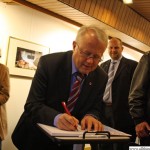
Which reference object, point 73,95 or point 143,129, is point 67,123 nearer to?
point 73,95

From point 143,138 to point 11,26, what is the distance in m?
2.82

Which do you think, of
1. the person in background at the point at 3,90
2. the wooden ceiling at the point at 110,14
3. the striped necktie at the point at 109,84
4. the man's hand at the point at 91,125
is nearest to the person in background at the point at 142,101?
the man's hand at the point at 91,125

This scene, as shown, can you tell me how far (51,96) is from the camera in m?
1.53

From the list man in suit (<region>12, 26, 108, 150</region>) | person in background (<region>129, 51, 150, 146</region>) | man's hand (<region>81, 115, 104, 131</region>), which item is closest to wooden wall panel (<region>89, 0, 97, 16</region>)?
person in background (<region>129, 51, 150, 146</region>)

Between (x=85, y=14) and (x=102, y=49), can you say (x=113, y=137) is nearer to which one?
(x=102, y=49)

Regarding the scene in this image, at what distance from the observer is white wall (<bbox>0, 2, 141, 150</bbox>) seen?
4.19m

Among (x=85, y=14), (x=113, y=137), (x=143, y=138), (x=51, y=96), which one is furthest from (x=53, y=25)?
(x=113, y=137)

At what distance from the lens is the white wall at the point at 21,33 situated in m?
4.19

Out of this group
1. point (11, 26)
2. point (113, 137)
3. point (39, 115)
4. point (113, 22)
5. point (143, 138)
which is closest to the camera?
point (113, 137)

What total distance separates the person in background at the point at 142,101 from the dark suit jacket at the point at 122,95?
3.95ft

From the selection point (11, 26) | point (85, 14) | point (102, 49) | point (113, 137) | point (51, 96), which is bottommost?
point (113, 137)

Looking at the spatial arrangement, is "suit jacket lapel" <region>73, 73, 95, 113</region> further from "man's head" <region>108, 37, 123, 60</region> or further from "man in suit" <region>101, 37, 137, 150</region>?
"man's head" <region>108, 37, 123, 60</region>

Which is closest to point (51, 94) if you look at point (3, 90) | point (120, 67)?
point (3, 90)

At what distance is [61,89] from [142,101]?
3.92 ft
